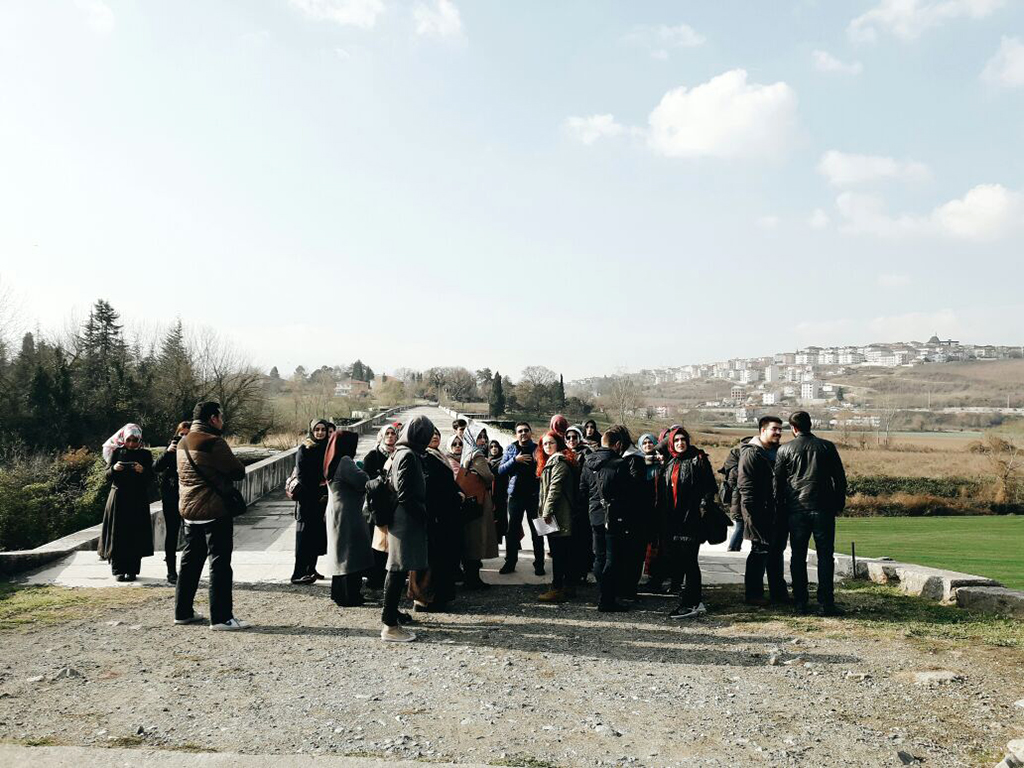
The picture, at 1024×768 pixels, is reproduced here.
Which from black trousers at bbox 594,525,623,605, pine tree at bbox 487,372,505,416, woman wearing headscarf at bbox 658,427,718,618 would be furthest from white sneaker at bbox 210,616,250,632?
pine tree at bbox 487,372,505,416

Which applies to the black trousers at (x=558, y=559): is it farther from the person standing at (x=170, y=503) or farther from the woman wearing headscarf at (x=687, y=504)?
the person standing at (x=170, y=503)

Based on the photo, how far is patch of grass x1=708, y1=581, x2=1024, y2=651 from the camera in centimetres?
601

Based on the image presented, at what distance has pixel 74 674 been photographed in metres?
4.96

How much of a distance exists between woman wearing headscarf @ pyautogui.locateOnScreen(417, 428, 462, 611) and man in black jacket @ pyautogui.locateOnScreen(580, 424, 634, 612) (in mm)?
1271

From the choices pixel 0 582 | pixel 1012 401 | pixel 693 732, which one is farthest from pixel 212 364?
pixel 1012 401

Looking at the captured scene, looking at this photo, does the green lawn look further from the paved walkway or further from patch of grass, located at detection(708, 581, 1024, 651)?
patch of grass, located at detection(708, 581, 1024, 651)

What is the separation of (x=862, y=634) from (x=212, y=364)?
39708 mm

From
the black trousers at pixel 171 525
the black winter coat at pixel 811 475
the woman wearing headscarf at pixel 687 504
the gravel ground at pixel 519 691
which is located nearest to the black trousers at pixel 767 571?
the black winter coat at pixel 811 475

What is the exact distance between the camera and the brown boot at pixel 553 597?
24.1 ft

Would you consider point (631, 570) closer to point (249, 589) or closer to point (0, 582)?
point (249, 589)

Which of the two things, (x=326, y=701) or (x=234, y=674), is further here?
(x=234, y=674)

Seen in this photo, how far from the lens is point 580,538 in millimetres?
8125

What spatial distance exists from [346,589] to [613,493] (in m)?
2.65

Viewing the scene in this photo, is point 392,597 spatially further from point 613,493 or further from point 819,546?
point 819,546
